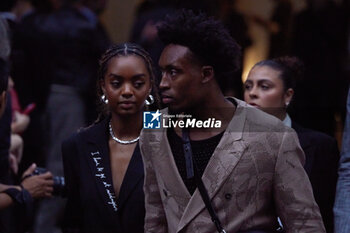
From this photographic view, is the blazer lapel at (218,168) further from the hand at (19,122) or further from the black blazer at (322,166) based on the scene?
the hand at (19,122)

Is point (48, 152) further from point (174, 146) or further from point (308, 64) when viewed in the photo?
point (174, 146)

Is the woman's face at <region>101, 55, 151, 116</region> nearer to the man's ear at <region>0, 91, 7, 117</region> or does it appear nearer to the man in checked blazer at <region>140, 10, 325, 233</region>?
the man's ear at <region>0, 91, 7, 117</region>

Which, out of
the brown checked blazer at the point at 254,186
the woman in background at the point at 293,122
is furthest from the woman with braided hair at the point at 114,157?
the brown checked blazer at the point at 254,186

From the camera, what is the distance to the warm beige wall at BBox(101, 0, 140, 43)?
12.7 m

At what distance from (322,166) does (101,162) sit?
149cm

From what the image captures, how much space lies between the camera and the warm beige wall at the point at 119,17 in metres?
12.7

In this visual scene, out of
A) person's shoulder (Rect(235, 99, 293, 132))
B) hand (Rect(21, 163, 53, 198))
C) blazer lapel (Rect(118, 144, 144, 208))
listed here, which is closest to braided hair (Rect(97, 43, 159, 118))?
blazer lapel (Rect(118, 144, 144, 208))

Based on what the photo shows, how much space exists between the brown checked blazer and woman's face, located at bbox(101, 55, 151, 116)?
1.25 metres

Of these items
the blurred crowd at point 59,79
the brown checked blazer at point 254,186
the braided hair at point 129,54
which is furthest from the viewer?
the blurred crowd at point 59,79

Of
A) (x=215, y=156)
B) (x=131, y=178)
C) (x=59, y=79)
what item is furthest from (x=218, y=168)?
(x=59, y=79)

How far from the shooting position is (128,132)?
5.70 m

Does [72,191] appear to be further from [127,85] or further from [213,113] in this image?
[213,113]

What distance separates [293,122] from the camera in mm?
6418

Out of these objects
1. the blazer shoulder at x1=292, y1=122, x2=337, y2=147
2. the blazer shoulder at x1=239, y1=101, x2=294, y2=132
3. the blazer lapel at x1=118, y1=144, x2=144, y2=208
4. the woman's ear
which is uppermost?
the woman's ear
